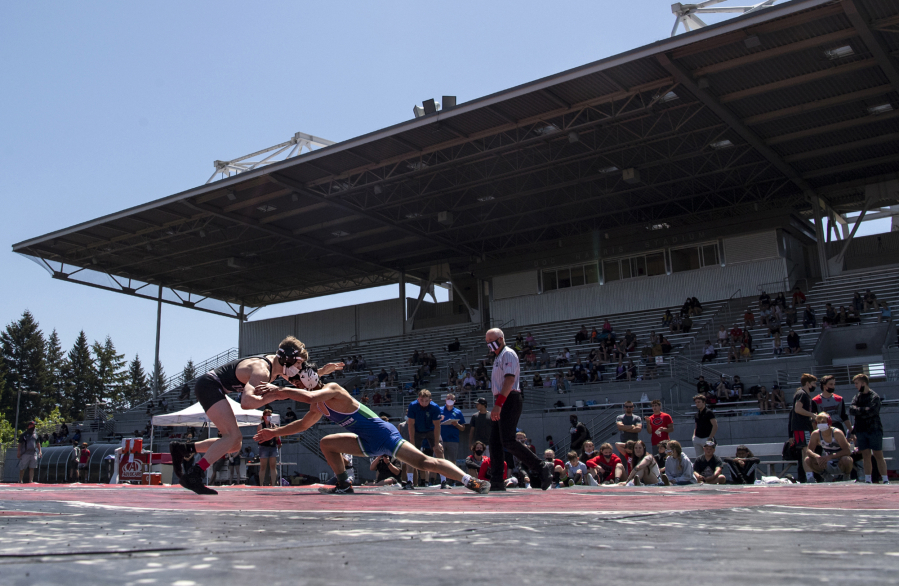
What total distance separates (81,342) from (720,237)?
78.0 m

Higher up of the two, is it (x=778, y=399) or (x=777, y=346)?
(x=777, y=346)

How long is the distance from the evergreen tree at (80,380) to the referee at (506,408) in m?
86.3

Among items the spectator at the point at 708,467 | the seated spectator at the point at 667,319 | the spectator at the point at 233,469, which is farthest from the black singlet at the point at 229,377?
the seated spectator at the point at 667,319

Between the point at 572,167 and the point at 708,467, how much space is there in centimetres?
1814

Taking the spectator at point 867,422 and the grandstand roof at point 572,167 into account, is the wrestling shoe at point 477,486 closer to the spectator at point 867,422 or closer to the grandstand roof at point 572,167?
the spectator at point 867,422

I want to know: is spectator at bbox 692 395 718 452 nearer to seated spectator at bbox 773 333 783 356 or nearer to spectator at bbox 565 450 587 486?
spectator at bbox 565 450 587 486

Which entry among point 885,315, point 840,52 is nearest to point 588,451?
point 840,52

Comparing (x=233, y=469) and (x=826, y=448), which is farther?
(x=233, y=469)

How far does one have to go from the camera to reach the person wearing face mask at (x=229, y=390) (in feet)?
20.5

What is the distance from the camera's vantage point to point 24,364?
266 ft

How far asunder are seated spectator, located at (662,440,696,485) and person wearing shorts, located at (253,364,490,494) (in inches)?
177

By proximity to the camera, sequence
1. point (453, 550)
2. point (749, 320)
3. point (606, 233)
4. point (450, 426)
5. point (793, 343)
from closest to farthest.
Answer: point (453, 550), point (450, 426), point (793, 343), point (749, 320), point (606, 233)

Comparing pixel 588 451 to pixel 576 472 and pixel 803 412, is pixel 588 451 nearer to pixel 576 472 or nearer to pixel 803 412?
pixel 576 472

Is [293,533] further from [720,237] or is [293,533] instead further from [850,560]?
[720,237]
